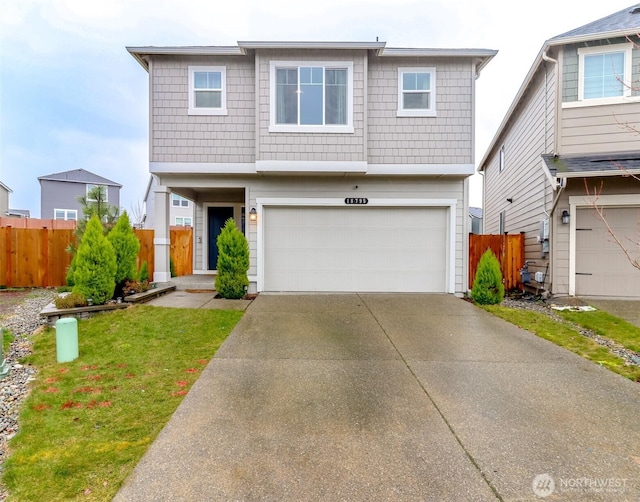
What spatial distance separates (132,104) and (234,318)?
90.1ft

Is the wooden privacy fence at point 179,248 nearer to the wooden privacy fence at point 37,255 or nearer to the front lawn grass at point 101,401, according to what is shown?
the wooden privacy fence at point 37,255

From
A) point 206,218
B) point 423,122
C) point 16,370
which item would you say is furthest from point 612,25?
point 16,370

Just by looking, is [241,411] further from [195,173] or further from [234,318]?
[195,173]

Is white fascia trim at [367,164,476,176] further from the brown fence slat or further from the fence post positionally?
the fence post

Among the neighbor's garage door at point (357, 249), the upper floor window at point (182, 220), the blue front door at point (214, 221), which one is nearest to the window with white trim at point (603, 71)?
the neighbor's garage door at point (357, 249)

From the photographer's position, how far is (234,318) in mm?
6242

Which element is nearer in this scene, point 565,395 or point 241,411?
point 241,411

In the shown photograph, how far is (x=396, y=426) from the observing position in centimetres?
280

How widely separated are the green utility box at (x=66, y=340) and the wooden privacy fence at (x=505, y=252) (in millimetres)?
9271

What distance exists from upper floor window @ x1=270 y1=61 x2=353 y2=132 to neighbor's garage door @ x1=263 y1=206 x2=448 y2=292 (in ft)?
6.84

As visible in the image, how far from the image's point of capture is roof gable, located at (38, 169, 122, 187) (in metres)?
26.4

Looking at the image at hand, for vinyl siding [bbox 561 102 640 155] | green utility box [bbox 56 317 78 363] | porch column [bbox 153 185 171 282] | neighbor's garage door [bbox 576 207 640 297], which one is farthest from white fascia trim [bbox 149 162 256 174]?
neighbor's garage door [bbox 576 207 640 297]

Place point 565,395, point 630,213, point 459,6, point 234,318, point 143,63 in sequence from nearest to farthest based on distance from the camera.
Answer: point 565,395 → point 234,318 → point 630,213 → point 143,63 → point 459,6

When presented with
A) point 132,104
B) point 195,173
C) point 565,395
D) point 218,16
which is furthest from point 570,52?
point 132,104
